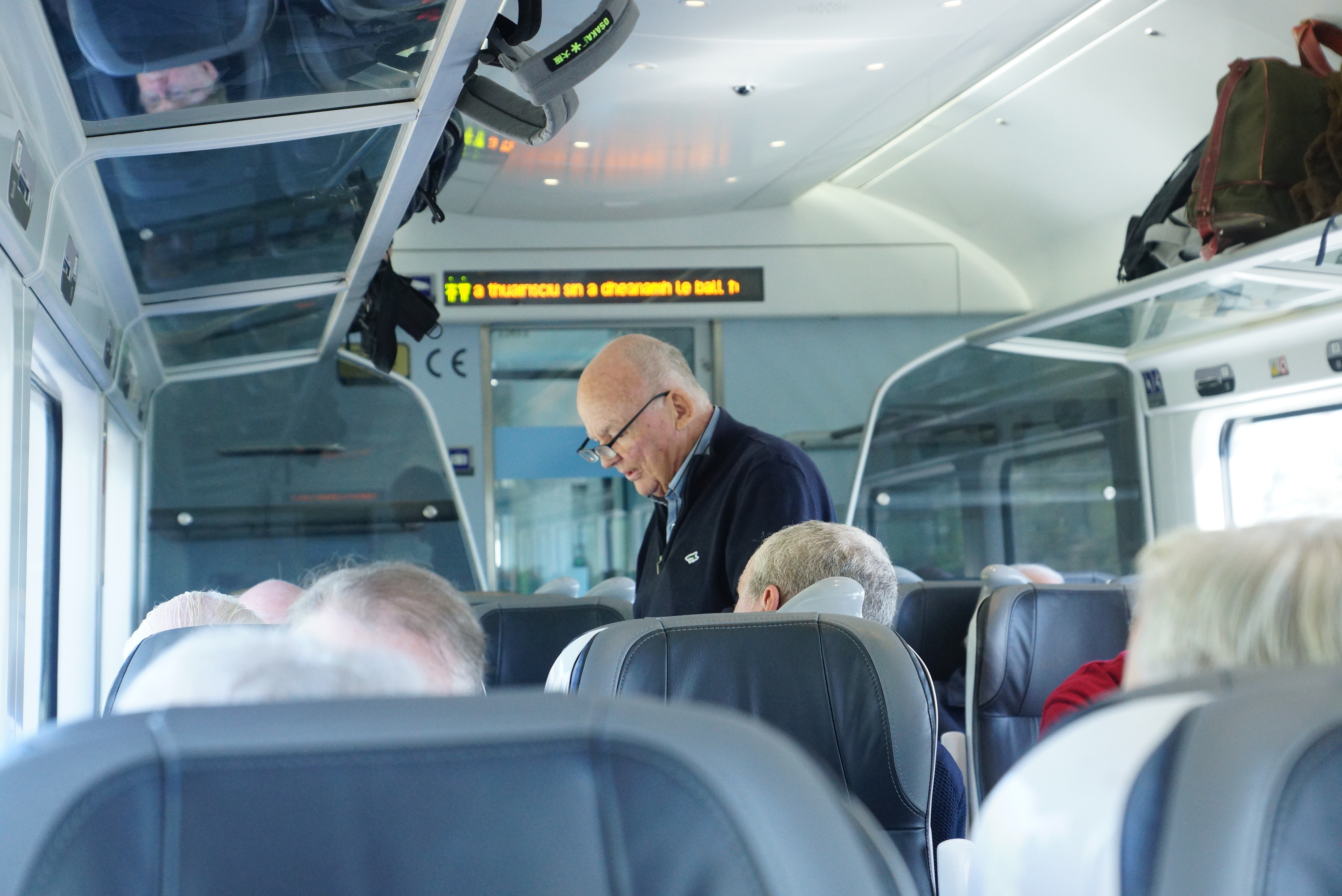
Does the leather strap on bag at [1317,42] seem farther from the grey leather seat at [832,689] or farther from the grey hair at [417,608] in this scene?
the grey hair at [417,608]

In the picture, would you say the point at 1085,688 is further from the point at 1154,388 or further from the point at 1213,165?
the point at 1154,388

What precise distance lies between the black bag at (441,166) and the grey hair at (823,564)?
1925mm

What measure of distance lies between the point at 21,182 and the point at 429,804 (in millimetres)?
Answer: 2474

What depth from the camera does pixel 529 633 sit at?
3613 mm

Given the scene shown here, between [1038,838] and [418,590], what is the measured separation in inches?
35.6

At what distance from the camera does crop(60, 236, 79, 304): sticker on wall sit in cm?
354

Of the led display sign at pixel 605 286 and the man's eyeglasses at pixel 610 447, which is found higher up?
the led display sign at pixel 605 286

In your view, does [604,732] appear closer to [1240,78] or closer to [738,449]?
[738,449]

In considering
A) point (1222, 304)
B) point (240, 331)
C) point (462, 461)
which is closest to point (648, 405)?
point (240, 331)

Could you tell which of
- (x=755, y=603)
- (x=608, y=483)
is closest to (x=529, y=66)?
(x=755, y=603)

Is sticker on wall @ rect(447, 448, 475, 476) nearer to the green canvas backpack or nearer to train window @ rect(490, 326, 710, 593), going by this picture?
train window @ rect(490, 326, 710, 593)

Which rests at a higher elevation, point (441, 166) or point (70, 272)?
point (441, 166)

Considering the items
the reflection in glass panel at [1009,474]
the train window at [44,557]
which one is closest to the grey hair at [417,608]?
the train window at [44,557]

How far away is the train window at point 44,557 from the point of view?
4594 millimetres
